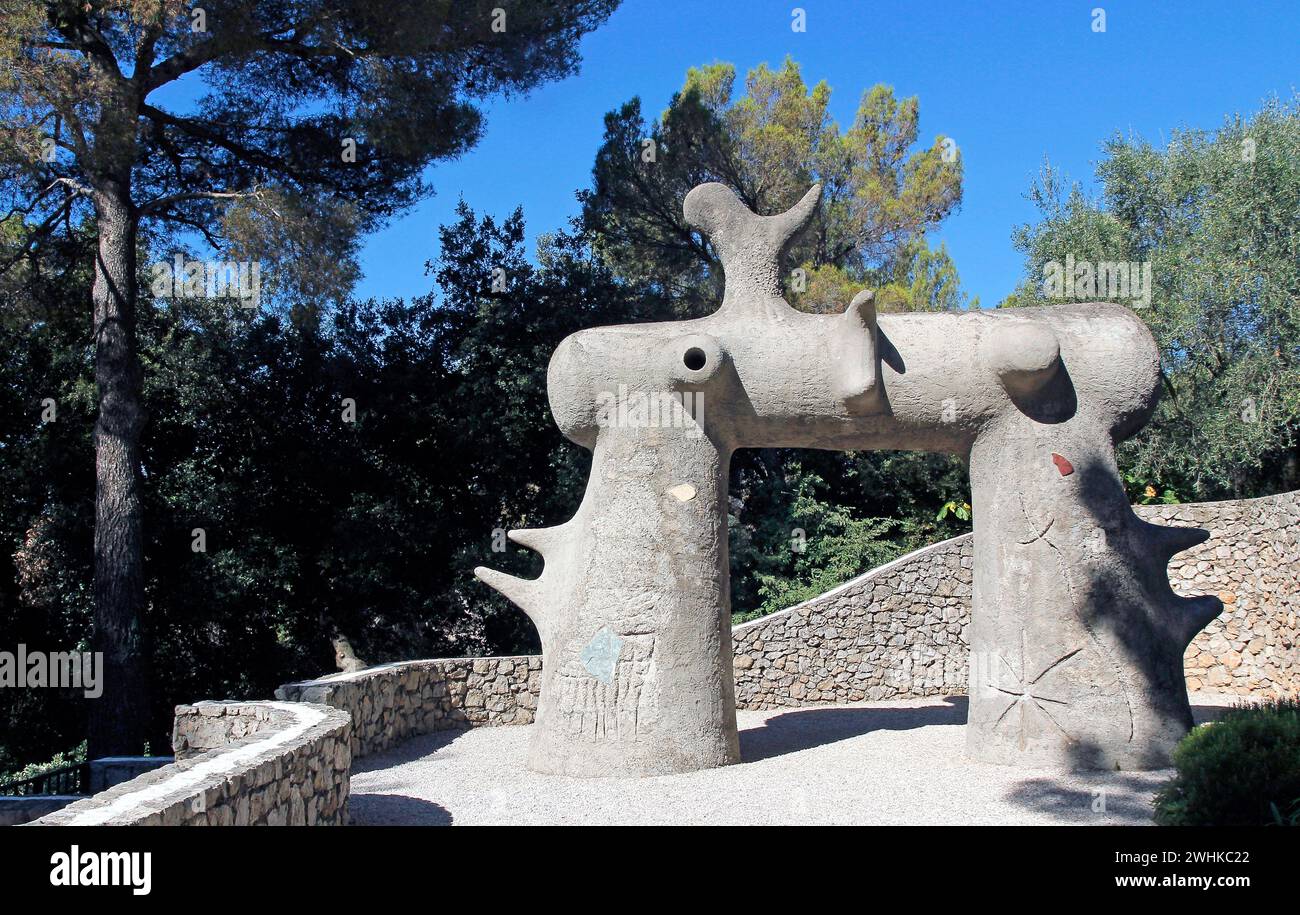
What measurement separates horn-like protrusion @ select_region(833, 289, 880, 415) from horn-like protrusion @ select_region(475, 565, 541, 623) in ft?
10.7

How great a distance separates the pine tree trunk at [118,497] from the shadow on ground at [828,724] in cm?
734

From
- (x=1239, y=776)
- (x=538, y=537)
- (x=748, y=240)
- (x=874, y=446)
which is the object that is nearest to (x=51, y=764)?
(x=538, y=537)

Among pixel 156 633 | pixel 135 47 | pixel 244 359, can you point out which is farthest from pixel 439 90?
pixel 156 633

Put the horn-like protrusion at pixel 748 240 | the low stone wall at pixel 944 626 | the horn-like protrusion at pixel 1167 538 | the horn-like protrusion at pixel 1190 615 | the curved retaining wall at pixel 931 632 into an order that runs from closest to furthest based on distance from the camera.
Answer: the horn-like protrusion at pixel 1190 615 < the horn-like protrusion at pixel 1167 538 < the horn-like protrusion at pixel 748 240 < the curved retaining wall at pixel 931 632 < the low stone wall at pixel 944 626

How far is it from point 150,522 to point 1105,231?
15564 millimetres

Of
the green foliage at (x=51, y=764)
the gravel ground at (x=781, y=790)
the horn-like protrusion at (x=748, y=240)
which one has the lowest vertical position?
the green foliage at (x=51, y=764)

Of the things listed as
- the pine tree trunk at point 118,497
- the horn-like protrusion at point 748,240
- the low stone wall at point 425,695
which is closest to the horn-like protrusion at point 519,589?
the low stone wall at point 425,695

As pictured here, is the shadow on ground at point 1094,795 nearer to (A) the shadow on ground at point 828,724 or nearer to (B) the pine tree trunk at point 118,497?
(A) the shadow on ground at point 828,724

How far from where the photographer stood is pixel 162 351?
17.0 m

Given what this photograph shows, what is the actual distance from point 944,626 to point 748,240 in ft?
22.0

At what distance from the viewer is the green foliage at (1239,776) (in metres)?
5.56

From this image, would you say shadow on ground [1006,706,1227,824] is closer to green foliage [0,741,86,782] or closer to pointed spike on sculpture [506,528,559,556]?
pointed spike on sculpture [506,528,559,556]

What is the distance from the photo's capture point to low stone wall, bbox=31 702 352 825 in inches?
180
